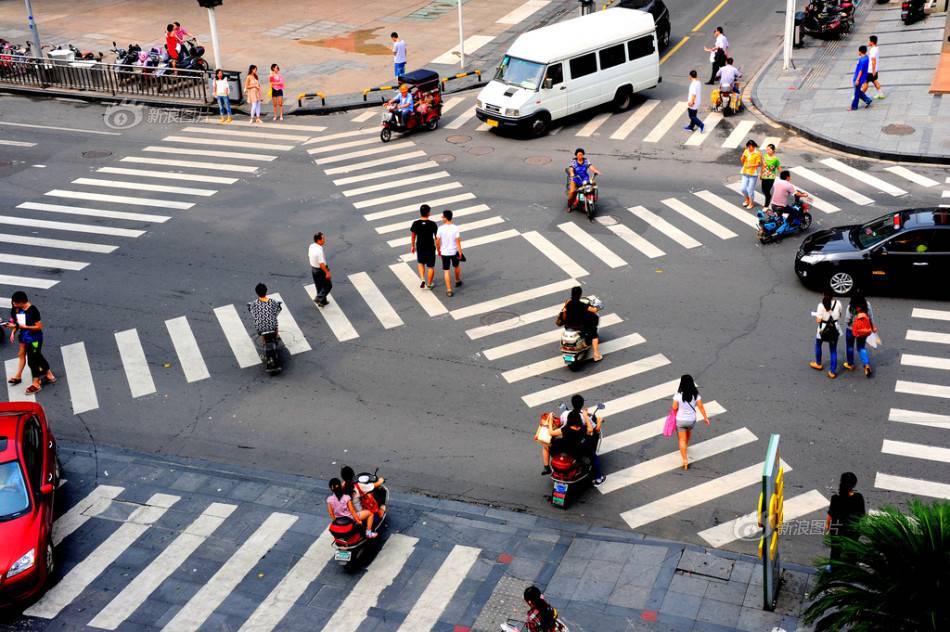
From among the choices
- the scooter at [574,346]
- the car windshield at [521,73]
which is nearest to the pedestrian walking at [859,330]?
the scooter at [574,346]

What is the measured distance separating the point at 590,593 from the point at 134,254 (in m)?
14.9

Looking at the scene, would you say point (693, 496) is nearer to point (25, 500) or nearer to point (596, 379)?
point (596, 379)

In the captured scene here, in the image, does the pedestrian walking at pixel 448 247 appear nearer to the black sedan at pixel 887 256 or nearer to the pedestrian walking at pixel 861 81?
the black sedan at pixel 887 256

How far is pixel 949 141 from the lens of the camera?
2723cm

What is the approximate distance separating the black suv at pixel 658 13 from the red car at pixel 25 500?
2704 centimetres

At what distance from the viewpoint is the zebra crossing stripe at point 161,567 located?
13250mm

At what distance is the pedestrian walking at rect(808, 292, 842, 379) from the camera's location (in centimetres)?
1745

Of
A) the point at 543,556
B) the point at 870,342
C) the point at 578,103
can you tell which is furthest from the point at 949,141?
the point at 543,556

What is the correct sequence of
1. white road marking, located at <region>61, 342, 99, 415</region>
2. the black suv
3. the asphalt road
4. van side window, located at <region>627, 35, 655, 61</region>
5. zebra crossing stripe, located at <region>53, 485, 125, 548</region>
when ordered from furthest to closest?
the black suv → van side window, located at <region>627, 35, 655, 61</region> → white road marking, located at <region>61, 342, 99, 415</region> → the asphalt road → zebra crossing stripe, located at <region>53, 485, 125, 548</region>

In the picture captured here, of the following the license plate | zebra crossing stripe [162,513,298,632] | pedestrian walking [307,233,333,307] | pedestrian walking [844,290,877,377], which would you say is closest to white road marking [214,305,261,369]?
pedestrian walking [307,233,333,307]

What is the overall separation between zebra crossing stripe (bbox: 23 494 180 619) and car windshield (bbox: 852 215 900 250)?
536 inches

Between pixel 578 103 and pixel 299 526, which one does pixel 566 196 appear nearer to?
pixel 578 103

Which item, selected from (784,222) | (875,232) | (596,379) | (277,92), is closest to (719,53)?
(784,222)

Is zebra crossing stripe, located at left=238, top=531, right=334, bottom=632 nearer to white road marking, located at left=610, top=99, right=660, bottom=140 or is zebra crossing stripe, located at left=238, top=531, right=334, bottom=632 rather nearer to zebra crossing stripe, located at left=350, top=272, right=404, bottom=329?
zebra crossing stripe, located at left=350, top=272, right=404, bottom=329
